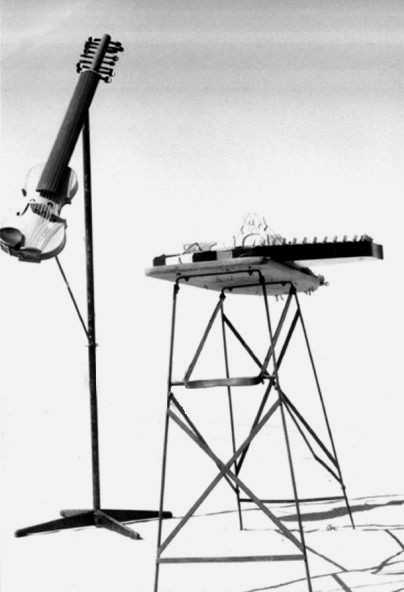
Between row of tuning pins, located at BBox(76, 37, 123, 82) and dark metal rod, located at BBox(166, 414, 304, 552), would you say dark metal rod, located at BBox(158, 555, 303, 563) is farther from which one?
row of tuning pins, located at BBox(76, 37, 123, 82)

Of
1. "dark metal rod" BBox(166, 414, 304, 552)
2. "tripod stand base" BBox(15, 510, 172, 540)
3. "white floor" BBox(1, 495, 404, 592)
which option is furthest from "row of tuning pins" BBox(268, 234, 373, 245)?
"tripod stand base" BBox(15, 510, 172, 540)

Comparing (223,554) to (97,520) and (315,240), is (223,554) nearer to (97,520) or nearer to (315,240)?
(97,520)

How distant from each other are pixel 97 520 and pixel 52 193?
130 centimetres

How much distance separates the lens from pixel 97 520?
123 inches

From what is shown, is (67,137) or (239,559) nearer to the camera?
(239,559)

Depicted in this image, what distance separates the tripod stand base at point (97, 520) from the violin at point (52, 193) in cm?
102

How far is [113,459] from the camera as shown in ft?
16.7

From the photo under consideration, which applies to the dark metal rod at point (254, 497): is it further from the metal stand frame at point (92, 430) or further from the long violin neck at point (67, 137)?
the long violin neck at point (67, 137)

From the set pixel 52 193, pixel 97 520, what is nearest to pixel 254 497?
pixel 97 520

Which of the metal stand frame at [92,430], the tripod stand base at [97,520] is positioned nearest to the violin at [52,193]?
the metal stand frame at [92,430]

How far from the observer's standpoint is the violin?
2947mm

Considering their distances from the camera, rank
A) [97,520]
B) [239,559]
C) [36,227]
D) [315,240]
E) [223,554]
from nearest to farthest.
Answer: [239,559]
[315,240]
[223,554]
[36,227]
[97,520]

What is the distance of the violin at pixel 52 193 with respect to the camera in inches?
116

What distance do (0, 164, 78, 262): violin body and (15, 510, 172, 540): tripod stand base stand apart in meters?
1.02
